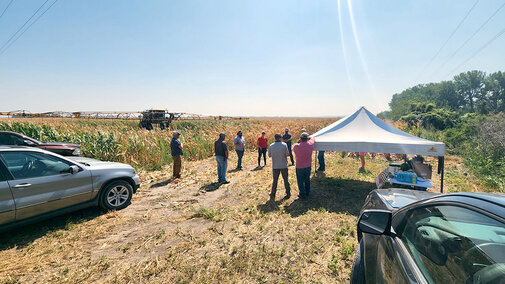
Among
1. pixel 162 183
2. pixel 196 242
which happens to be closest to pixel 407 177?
pixel 196 242

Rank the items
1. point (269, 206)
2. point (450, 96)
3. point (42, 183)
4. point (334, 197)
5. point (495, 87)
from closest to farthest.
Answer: point (42, 183)
point (269, 206)
point (334, 197)
point (495, 87)
point (450, 96)

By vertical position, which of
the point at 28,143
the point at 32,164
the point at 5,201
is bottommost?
the point at 5,201

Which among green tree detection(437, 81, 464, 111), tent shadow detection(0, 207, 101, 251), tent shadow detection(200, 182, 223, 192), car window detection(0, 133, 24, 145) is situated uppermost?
green tree detection(437, 81, 464, 111)

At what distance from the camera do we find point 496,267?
47.3 inches

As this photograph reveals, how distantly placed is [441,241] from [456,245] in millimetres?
92

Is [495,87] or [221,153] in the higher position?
[495,87]

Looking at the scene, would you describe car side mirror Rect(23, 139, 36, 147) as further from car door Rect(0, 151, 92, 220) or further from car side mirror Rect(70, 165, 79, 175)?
car side mirror Rect(70, 165, 79, 175)

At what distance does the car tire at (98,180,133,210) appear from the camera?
5.27 meters

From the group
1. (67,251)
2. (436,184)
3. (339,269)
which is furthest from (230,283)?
(436,184)

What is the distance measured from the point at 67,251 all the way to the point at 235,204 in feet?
12.4

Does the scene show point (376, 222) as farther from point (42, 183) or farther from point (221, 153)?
point (221, 153)

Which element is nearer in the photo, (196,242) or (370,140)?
(196,242)

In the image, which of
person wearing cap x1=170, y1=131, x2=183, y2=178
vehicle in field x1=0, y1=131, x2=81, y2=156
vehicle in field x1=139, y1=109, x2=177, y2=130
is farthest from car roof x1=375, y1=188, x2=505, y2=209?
vehicle in field x1=139, y1=109, x2=177, y2=130

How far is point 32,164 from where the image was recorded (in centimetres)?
420
